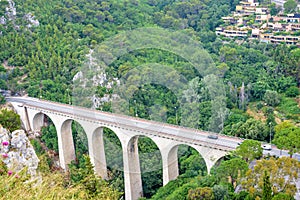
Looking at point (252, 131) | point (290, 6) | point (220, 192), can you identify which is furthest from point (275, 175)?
point (290, 6)

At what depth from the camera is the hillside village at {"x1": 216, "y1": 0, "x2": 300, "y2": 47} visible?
29.9 m

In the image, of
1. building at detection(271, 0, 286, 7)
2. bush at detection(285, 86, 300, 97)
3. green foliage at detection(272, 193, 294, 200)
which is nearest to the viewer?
green foliage at detection(272, 193, 294, 200)

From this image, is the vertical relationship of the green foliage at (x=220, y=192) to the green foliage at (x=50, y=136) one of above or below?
below

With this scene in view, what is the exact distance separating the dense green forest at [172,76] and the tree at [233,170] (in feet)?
0.11

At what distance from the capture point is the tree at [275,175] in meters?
13.6

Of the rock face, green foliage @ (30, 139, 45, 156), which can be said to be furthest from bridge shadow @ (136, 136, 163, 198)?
the rock face

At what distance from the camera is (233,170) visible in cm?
1495

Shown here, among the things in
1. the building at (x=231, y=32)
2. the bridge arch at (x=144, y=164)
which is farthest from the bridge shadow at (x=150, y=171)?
the building at (x=231, y=32)

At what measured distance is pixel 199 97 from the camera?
22250 millimetres

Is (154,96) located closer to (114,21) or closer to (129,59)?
(129,59)

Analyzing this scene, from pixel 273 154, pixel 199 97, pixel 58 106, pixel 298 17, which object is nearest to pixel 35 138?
pixel 58 106

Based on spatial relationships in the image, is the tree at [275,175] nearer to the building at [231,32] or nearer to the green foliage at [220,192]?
the green foliage at [220,192]

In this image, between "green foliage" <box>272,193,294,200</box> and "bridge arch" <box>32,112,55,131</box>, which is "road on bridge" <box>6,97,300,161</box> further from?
"green foliage" <box>272,193,294,200</box>

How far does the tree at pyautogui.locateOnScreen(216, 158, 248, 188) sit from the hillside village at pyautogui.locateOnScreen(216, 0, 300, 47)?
16.1 metres
